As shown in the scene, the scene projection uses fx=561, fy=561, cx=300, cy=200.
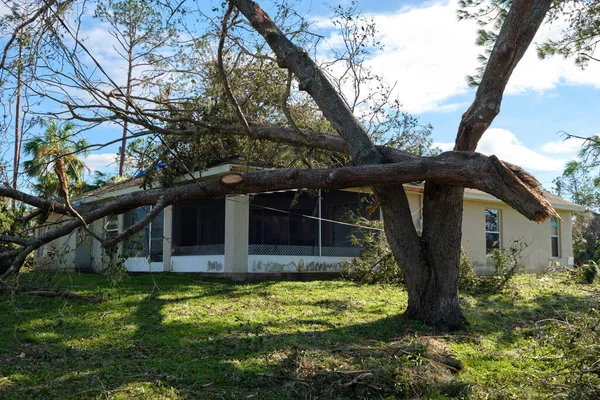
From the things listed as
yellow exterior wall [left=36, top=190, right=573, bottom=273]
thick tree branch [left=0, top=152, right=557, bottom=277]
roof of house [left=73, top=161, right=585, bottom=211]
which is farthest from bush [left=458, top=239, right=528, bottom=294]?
thick tree branch [left=0, top=152, right=557, bottom=277]

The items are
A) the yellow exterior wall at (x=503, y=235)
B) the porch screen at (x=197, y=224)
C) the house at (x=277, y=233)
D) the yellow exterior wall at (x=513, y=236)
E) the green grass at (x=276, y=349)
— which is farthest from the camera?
the yellow exterior wall at (x=513, y=236)

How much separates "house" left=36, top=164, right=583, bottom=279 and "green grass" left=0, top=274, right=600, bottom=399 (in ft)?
10.8

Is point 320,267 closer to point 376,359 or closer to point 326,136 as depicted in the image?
point 326,136

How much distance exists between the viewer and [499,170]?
7027mm

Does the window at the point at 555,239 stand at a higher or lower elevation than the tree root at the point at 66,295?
higher

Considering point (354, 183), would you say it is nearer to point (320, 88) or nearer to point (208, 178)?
point (320, 88)

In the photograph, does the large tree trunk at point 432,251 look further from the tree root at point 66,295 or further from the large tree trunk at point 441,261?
the tree root at point 66,295

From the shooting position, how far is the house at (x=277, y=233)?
14070 millimetres

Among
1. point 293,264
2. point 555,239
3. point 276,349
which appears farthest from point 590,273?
point 276,349

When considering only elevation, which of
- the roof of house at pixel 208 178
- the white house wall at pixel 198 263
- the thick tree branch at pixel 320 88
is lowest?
the white house wall at pixel 198 263

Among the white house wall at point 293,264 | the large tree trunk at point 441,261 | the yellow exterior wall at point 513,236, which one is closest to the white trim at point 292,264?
the white house wall at point 293,264

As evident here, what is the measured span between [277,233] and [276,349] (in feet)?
35.4

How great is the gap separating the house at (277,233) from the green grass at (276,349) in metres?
3.30

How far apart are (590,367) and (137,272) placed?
14.9 meters
